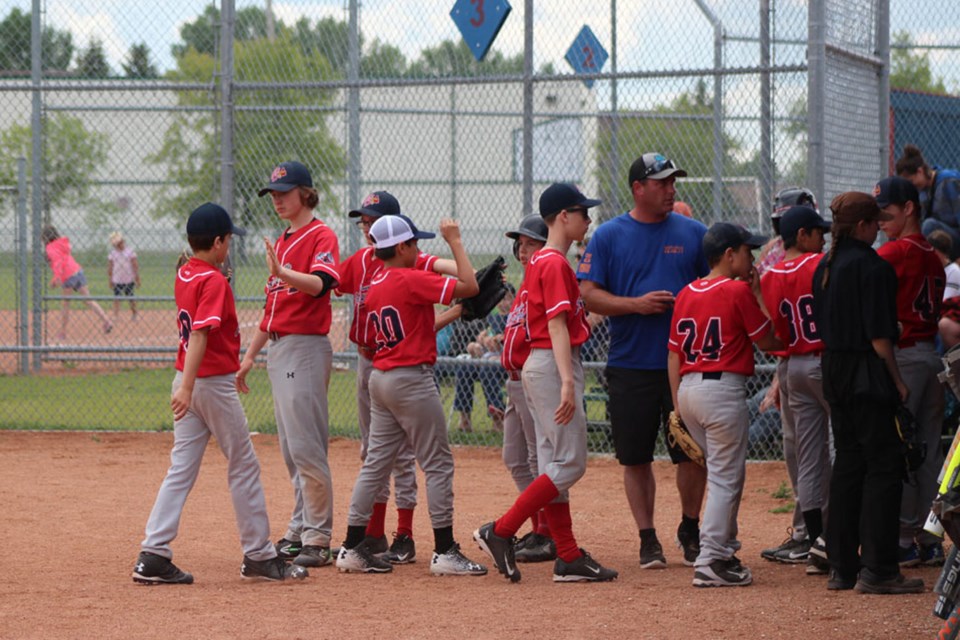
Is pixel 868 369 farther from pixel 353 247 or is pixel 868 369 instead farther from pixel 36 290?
pixel 36 290

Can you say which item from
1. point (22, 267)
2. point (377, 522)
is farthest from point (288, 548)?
point (22, 267)

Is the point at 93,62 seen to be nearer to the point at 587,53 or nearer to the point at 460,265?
the point at 587,53

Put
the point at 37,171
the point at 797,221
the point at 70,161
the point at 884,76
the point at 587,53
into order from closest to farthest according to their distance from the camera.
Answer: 1. the point at 797,221
2. the point at 884,76
3. the point at 587,53
4. the point at 37,171
5. the point at 70,161

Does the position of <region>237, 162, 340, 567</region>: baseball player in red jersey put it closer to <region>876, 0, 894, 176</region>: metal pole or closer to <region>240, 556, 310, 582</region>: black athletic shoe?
<region>240, 556, 310, 582</region>: black athletic shoe

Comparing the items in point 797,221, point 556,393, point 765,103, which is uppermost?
point 765,103

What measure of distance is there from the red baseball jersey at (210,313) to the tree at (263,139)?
5.09 metres

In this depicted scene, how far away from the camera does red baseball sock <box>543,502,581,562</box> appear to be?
629cm

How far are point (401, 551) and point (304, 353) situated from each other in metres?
1.17

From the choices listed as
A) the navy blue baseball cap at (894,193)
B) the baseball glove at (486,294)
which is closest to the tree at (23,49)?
the baseball glove at (486,294)

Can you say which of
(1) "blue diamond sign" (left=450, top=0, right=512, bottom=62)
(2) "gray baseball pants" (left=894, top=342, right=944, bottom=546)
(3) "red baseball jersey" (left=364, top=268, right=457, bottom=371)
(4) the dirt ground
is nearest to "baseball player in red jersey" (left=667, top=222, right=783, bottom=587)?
(4) the dirt ground

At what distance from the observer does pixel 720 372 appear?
6164mm

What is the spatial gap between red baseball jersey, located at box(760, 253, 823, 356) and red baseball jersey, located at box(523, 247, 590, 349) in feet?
3.26

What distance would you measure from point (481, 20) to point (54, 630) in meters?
6.46

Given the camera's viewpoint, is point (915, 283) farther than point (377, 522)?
No
